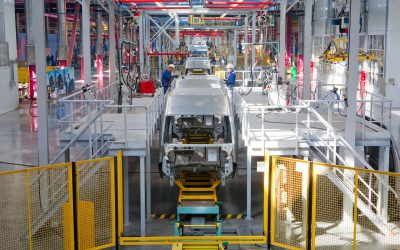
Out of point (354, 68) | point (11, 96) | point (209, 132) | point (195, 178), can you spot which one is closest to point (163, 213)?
point (195, 178)

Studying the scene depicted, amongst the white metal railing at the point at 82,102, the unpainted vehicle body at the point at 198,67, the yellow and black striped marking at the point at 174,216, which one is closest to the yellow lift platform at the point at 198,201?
the yellow and black striped marking at the point at 174,216

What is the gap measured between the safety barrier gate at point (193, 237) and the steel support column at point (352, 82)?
0.16 ft

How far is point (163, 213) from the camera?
527 inches

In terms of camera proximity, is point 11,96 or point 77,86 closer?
point 11,96

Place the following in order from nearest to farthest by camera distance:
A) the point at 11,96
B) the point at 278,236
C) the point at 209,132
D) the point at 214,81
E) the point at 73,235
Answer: the point at 73,235 → the point at 278,236 → the point at 209,132 → the point at 214,81 → the point at 11,96

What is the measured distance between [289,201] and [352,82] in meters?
2.76

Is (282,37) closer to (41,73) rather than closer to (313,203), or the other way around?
(41,73)

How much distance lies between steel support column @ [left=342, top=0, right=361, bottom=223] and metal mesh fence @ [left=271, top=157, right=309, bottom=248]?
0.99 meters

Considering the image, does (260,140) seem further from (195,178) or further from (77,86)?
(77,86)

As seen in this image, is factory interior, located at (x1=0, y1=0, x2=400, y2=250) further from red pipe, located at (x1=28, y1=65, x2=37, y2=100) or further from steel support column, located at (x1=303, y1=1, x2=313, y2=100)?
red pipe, located at (x1=28, y1=65, x2=37, y2=100)

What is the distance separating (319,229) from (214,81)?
322 inches

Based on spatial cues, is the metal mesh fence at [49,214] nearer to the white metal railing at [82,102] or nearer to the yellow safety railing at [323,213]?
the white metal railing at [82,102]

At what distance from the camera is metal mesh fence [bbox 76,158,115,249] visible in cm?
974

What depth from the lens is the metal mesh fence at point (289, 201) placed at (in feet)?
31.8
